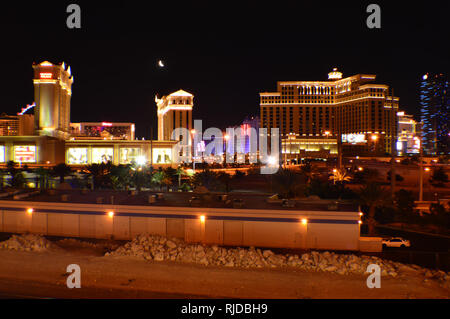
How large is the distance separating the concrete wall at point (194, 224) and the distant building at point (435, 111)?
157828mm

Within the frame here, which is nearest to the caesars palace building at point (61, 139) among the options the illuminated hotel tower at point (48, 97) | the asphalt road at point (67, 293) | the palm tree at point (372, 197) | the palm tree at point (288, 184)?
the illuminated hotel tower at point (48, 97)

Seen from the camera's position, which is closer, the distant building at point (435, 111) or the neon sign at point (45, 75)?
the neon sign at point (45, 75)

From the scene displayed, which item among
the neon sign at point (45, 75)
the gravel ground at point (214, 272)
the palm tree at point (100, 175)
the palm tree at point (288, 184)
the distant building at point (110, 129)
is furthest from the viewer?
the distant building at point (110, 129)

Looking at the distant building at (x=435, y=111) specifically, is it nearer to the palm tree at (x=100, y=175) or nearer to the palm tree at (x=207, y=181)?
the palm tree at (x=207, y=181)

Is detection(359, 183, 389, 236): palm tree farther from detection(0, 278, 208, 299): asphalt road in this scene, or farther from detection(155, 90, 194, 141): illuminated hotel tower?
detection(155, 90, 194, 141): illuminated hotel tower

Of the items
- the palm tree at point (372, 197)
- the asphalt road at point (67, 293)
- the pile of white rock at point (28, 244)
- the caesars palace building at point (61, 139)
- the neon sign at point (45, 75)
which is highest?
the neon sign at point (45, 75)

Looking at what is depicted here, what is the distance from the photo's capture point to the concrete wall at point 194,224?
55.4 ft

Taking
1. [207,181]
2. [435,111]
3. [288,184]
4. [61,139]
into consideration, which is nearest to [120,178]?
[207,181]

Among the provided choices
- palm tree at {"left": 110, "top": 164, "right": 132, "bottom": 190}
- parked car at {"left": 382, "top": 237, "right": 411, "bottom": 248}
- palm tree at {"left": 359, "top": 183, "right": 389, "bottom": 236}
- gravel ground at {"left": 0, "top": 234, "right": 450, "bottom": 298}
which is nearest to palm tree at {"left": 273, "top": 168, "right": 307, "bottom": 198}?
palm tree at {"left": 359, "top": 183, "right": 389, "bottom": 236}

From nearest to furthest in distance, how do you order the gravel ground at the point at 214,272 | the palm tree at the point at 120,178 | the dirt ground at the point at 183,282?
1. the dirt ground at the point at 183,282
2. the gravel ground at the point at 214,272
3. the palm tree at the point at 120,178

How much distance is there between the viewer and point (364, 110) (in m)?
122

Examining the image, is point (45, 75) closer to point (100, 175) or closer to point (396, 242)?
point (100, 175)
